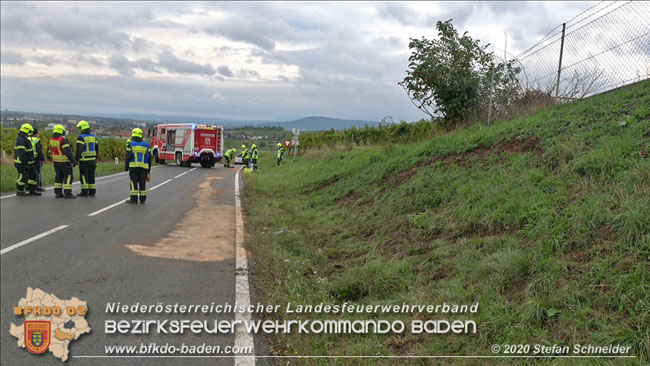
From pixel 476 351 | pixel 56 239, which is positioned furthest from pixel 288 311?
pixel 56 239

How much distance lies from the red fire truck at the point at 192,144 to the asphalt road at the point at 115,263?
21.4m

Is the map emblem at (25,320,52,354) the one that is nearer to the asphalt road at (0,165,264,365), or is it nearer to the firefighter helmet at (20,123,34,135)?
the asphalt road at (0,165,264,365)

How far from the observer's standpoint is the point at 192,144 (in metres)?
33.4

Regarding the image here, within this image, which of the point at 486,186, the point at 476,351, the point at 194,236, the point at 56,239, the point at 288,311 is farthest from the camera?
the point at 194,236

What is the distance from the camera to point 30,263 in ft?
20.5

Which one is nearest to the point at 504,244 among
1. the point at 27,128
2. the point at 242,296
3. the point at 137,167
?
the point at 242,296

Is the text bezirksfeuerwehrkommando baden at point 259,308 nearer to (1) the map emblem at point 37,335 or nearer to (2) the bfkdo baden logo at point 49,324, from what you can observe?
(2) the bfkdo baden logo at point 49,324

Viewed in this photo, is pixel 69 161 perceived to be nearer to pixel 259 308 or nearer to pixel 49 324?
pixel 49 324

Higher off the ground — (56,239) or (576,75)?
(576,75)

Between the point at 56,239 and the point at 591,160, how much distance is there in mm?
7940

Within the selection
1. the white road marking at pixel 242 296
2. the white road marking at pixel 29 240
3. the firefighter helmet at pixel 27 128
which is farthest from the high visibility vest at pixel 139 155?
the white road marking at pixel 242 296

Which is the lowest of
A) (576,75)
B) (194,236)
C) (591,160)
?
(194,236)

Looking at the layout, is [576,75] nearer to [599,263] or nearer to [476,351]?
[599,263]

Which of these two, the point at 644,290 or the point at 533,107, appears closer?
the point at 644,290
